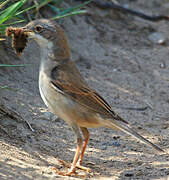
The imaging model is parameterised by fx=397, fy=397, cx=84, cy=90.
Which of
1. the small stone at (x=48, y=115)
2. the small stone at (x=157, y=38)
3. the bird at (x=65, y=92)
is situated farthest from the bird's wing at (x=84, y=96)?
the small stone at (x=157, y=38)

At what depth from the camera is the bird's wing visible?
5055mm

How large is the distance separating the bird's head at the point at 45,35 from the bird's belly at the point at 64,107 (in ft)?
1.52

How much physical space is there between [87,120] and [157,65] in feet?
14.4

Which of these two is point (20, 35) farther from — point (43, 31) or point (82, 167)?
point (82, 167)

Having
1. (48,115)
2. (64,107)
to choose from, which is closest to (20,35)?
(64,107)

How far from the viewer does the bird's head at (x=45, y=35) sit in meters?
5.21

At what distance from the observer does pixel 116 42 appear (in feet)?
31.3

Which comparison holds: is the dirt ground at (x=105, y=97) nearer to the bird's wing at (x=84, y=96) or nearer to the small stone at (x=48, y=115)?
the small stone at (x=48, y=115)

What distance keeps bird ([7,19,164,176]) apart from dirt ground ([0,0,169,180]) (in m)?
0.53

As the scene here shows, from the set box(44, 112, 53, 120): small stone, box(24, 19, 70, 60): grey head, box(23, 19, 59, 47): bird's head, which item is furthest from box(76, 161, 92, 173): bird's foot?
box(23, 19, 59, 47): bird's head

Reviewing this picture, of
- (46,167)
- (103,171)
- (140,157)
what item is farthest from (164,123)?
A: (46,167)

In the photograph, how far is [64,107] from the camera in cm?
501

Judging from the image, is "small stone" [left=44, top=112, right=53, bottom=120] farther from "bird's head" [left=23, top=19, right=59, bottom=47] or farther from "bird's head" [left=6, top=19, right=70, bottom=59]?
"bird's head" [left=23, top=19, right=59, bottom=47]

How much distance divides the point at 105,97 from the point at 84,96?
2.56m
